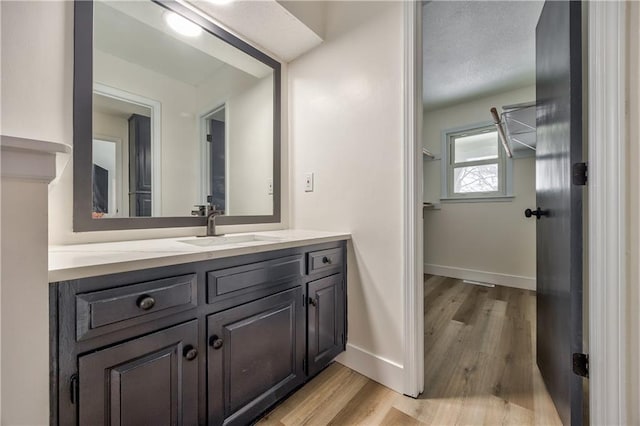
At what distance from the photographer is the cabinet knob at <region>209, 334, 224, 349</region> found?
937 millimetres

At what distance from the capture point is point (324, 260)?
142 centimetres

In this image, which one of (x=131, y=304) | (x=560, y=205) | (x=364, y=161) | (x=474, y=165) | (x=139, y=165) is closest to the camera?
(x=131, y=304)

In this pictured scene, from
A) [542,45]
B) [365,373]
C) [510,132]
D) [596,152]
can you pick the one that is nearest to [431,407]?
[365,373]

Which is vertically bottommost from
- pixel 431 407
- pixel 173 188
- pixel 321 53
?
pixel 431 407

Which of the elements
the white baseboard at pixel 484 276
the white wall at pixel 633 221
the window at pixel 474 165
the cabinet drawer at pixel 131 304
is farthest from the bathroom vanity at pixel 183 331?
the window at pixel 474 165

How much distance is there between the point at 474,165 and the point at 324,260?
9.71 feet

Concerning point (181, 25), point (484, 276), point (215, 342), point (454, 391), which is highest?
point (181, 25)

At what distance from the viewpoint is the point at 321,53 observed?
1748mm

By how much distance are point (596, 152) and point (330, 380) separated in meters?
1.56

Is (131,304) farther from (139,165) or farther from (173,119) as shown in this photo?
(173,119)

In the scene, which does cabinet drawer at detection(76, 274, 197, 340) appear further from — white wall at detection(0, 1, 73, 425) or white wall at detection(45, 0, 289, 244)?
white wall at detection(45, 0, 289, 244)

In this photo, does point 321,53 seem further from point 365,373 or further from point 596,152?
point 365,373

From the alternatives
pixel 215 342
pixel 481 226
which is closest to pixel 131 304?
pixel 215 342

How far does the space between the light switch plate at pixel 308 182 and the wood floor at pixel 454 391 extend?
3.66 feet
